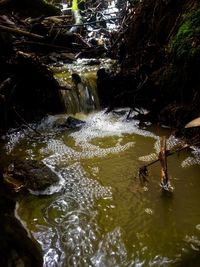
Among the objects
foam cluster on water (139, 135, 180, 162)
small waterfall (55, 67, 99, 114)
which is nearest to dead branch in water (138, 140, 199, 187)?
foam cluster on water (139, 135, 180, 162)

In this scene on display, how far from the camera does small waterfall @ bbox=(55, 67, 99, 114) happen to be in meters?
7.10

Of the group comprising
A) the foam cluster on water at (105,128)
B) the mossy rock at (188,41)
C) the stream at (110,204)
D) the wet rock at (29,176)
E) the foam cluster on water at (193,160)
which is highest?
the mossy rock at (188,41)

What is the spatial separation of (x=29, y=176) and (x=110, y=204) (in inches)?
41.1

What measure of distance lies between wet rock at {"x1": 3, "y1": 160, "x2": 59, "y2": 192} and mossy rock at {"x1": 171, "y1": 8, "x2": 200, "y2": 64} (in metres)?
2.81

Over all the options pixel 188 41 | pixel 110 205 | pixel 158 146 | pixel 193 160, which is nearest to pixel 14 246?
pixel 110 205

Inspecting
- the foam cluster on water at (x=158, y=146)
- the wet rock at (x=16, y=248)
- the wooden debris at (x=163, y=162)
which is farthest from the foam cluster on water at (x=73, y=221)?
the foam cluster on water at (x=158, y=146)

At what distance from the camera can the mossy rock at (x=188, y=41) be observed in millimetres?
5355

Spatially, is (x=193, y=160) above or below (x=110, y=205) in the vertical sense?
below

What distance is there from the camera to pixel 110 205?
3.80 meters

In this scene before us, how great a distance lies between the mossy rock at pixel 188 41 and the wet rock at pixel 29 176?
2807mm

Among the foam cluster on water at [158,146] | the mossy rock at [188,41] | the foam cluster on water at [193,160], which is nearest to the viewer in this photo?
the foam cluster on water at [193,160]

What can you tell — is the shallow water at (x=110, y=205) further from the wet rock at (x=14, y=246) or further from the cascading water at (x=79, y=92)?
the cascading water at (x=79, y=92)

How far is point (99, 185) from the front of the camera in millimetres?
4227

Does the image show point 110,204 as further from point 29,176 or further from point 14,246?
point 14,246
